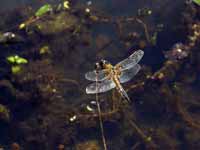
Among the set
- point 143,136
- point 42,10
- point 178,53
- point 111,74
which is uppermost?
point 42,10

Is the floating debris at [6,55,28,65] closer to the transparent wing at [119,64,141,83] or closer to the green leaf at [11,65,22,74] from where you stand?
the green leaf at [11,65,22,74]

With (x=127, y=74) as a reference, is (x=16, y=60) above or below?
above

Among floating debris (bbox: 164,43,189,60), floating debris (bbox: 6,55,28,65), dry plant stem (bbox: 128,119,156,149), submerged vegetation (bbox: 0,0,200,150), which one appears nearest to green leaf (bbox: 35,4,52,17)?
submerged vegetation (bbox: 0,0,200,150)

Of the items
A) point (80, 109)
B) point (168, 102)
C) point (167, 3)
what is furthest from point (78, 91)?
point (167, 3)

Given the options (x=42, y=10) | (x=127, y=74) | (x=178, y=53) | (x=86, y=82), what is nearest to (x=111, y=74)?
(x=127, y=74)

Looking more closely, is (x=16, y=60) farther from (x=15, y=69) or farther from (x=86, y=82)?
(x=86, y=82)

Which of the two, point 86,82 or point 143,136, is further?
point 86,82

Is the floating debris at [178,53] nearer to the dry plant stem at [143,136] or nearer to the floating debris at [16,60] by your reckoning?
the dry plant stem at [143,136]

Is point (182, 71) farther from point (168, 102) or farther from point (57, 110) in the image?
point (57, 110)

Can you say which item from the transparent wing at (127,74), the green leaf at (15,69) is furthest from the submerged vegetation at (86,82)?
the transparent wing at (127,74)
